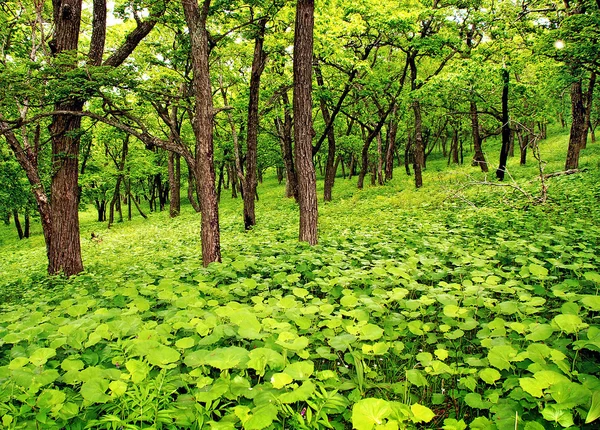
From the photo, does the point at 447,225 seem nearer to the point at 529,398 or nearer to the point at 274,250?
the point at 274,250

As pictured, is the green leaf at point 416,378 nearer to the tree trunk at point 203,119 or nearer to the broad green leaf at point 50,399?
the broad green leaf at point 50,399

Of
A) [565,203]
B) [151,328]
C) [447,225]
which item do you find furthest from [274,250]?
[565,203]

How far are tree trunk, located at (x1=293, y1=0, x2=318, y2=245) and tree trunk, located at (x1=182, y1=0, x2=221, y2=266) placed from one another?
1834mm

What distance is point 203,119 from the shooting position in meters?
6.48

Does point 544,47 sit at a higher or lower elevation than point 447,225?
higher

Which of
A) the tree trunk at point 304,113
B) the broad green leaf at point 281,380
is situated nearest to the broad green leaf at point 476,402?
the broad green leaf at point 281,380

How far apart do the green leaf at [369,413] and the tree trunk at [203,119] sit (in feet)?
17.4

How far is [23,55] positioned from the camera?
10.2 meters

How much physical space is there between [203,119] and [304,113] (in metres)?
2.11

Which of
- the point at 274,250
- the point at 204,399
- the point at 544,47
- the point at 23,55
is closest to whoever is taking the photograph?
the point at 204,399

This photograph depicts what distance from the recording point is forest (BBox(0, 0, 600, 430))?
2080 millimetres

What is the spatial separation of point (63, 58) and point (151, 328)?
5671 millimetres

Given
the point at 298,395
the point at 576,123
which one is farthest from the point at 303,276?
the point at 576,123

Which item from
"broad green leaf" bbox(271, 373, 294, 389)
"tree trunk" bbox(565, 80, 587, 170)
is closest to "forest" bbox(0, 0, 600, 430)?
"broad green leaf" bbox(271, 373, 294, 389)
